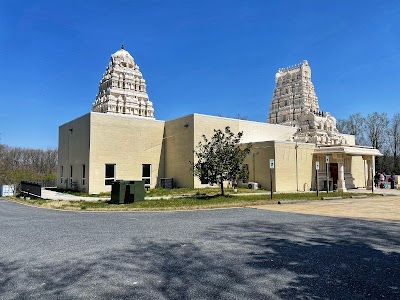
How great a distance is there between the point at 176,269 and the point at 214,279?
839 millimetres

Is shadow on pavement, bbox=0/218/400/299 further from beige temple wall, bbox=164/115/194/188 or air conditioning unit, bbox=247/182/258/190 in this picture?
beige temple wall, bbox=164/115/194/188

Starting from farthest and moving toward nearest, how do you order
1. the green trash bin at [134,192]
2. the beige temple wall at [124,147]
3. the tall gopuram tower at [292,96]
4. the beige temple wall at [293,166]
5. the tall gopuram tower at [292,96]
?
1. the tall gopuram tower at [292,96]
2. the tall gopuram tower at [292,96]
3. the beige temple wall at [293,166]
4. the beige temple wall at [124,147]
5. the green trash bin at [134,192]

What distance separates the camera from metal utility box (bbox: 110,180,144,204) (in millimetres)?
16547

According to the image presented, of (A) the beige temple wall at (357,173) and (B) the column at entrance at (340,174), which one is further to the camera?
(A) the beige temple wall at (357,173)

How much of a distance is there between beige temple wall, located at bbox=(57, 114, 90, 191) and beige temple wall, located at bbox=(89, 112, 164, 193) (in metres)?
0.75

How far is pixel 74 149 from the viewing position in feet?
91.8

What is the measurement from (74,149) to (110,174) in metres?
4.97

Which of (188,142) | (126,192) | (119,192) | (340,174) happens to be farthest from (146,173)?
(340,174)

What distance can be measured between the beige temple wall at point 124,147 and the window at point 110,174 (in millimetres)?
340

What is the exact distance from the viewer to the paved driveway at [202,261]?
4.46 meters

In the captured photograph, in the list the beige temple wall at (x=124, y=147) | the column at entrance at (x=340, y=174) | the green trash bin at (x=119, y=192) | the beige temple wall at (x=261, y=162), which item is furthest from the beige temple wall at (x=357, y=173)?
the green trash bin at (x=119, y=192)

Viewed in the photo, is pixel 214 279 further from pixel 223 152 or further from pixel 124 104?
pixel 124 104

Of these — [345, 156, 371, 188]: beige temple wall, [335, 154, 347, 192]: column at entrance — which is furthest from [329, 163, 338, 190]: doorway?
[345, 156, 371, 188]: beige temple wall

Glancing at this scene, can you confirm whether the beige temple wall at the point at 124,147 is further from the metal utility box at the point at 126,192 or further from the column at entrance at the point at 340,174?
the column at entrance at the point at 340,174
